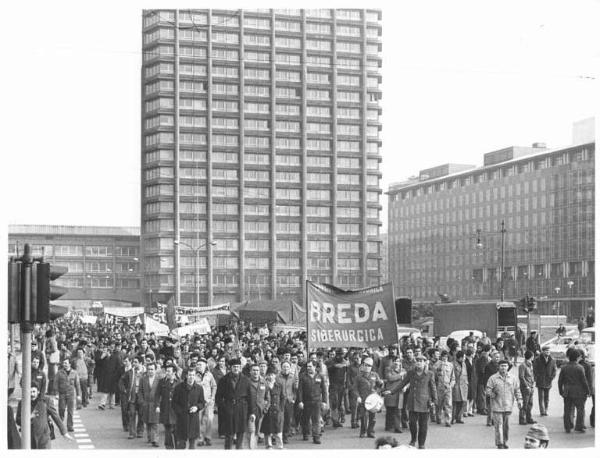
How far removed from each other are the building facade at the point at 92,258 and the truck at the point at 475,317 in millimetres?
86779

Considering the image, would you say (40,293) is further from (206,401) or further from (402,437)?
(402,437)

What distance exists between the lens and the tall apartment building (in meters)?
114

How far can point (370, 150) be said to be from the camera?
394 ft

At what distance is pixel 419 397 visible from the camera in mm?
15352

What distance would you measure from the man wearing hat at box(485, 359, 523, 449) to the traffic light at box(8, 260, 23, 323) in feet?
28.5

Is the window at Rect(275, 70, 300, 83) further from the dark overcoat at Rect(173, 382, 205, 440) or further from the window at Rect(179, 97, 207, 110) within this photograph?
the dark overcoat at Rect(173, 382, 205, 440)

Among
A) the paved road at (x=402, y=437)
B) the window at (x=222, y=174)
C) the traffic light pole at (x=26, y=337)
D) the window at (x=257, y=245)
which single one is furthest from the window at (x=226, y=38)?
the traffic light pole at (x=26, y=337)

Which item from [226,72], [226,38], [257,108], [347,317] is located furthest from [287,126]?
[347,317]

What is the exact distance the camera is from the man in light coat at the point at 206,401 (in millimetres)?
16097

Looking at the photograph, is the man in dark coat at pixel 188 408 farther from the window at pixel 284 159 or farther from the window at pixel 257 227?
the window at pixel 257 227

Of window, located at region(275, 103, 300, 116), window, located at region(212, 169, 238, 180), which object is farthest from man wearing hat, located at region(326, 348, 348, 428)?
window, located at region(275, 103, 300, 116)

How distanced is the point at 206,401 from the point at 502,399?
4.69 metres

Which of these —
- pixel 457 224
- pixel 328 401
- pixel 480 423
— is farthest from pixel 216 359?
pixel 457 224

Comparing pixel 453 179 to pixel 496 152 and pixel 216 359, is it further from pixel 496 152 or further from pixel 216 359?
pixel 216 359
